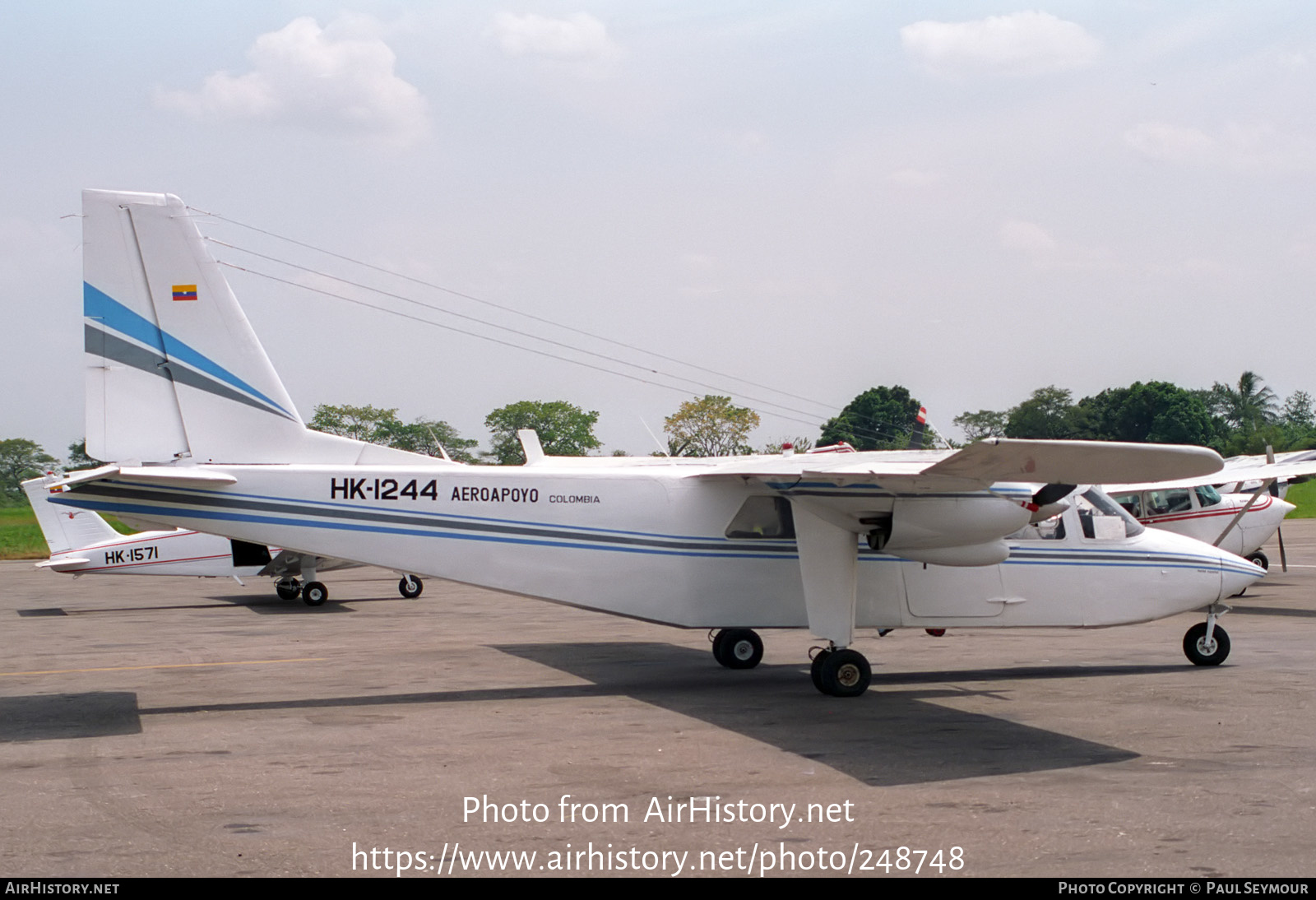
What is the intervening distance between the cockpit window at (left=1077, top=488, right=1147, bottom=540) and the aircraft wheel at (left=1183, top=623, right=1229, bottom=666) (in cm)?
158

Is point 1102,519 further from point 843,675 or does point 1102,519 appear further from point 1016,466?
point 1016,466

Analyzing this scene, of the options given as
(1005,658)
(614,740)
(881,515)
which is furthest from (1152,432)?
(614,740)

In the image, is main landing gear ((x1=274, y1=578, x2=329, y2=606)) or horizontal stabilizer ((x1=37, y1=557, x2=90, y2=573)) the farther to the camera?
horizontal stabilizer ((x1=37, y1=557, x2=90, y2=573))

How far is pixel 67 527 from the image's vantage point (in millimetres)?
24125

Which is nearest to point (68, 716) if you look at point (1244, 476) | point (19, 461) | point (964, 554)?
point (964, 554)

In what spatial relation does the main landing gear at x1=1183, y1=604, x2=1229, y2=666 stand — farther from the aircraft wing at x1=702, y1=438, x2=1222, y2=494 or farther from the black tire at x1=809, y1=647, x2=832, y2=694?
the black tire at x1=809, y1=647, x2=832, y2=694

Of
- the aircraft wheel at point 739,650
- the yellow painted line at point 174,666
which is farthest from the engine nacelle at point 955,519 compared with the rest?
the yellow painted line at point 174,666

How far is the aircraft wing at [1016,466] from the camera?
27.4 ft

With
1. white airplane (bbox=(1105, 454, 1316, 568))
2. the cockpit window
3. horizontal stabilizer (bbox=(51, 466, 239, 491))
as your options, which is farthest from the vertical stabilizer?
white airplane (bbox=(1105, 454, 1316, 568))

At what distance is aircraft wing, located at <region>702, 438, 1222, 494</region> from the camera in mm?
8359

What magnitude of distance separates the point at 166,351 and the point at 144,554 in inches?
574

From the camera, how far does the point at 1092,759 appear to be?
8.71 meters

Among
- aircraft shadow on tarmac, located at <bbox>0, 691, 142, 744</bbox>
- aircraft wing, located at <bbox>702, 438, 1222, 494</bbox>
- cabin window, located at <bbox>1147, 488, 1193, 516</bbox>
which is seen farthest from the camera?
cabin window, located at <bbox>1147, 488, 1193, 516</bbox>

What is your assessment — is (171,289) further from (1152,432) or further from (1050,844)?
(1152,432)
